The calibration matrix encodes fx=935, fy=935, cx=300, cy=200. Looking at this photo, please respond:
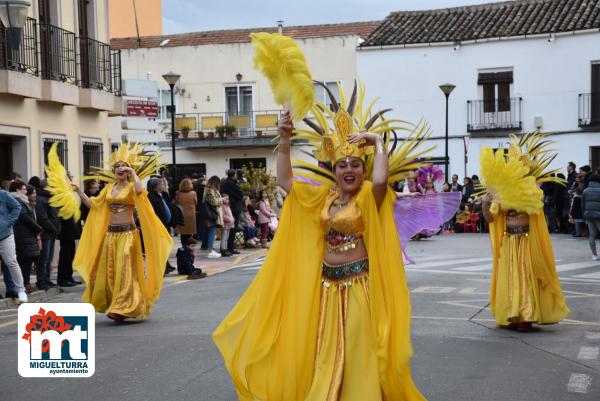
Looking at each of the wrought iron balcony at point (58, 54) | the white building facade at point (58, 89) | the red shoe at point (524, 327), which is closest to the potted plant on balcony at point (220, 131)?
the white building facade at point (58, 89)

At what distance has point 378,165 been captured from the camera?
20.0 ft

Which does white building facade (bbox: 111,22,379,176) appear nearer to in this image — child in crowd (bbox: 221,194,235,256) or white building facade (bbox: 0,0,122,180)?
white building facade (bbox: 0,0,122,180)

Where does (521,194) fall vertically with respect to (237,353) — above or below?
above

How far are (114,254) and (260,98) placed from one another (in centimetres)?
2921

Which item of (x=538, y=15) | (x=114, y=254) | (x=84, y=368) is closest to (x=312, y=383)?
(x=84, y=368)

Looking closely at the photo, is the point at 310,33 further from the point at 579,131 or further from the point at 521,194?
the point at 521,194

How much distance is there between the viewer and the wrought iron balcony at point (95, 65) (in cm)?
2188

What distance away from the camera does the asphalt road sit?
735cm

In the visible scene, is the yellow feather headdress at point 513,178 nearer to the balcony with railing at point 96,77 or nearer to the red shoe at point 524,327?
the red shoe at point 524,327

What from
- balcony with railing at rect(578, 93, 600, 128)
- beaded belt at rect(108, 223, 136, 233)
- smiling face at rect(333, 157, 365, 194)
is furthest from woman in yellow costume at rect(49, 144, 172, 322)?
balcony with railing at rect(578, 93, 600, 128)

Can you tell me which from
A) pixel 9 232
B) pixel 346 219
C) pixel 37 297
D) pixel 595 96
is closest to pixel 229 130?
pixel 595 96

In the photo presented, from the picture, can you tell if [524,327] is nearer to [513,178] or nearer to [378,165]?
[513,178]

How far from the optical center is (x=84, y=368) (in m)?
8.05

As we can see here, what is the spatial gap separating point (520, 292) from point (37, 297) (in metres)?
7.28
